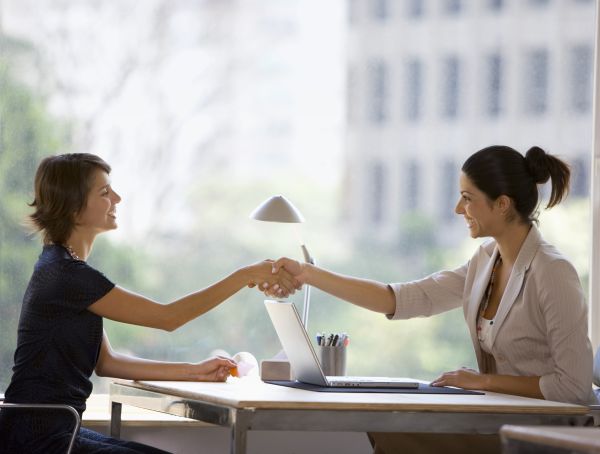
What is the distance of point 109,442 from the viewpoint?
2.85 m

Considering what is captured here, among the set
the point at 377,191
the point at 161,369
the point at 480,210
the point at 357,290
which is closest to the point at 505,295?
the point at 480,210

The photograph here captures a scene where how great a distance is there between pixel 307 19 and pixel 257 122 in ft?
1.40

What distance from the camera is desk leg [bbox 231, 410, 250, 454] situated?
2.32 m

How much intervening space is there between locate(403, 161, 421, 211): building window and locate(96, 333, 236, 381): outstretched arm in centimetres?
129

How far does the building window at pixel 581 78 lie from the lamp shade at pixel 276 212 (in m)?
1.36

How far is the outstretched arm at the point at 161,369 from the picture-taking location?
2988 mm

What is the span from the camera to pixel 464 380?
2.96 m

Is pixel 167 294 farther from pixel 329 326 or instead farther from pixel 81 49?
pixel 81 49

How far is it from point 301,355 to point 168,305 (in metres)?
0.39

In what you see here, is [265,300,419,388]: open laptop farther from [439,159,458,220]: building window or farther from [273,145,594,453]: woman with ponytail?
[439,159,458,220]: building window

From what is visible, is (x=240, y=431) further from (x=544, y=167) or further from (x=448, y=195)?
(x=448, y=195)

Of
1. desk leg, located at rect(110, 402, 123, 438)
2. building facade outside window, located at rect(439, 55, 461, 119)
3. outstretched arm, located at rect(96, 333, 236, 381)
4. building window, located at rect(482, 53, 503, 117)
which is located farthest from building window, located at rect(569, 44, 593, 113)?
desk leg, located at rect(110, 402, 123, 438)

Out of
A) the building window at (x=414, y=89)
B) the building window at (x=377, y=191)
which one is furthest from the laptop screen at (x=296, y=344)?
the building window at (x=414, y=89)

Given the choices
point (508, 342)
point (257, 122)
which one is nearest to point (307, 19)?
point (257, 122)
